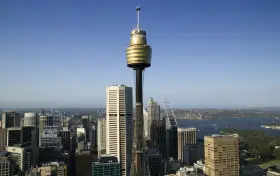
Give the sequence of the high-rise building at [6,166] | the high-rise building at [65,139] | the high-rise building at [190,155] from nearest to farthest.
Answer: the high-rise building at [6,166], the high-rise building at [190,155], the high-rise building at [65,139]

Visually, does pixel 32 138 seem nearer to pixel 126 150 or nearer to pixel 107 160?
pixel 126 150

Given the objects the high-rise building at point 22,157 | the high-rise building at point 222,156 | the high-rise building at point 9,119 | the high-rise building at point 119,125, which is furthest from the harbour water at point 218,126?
the high-rise building at point 22,157

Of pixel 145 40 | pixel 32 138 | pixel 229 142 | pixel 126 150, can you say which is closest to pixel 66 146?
pixel 32 138

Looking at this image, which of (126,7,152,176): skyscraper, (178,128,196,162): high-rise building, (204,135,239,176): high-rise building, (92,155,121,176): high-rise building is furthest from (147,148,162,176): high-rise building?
(126,7,152,176): skyscraper

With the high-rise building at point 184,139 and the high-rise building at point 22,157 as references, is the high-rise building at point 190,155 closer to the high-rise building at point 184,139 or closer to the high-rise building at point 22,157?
the high-rise building at point 184,139

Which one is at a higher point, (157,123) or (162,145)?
(157,123)

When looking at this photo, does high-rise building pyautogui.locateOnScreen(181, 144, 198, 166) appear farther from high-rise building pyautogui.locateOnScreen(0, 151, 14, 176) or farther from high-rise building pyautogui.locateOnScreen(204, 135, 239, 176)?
high-rise building pyautogui.locateOnScreen(0, 151, 14, 176)
